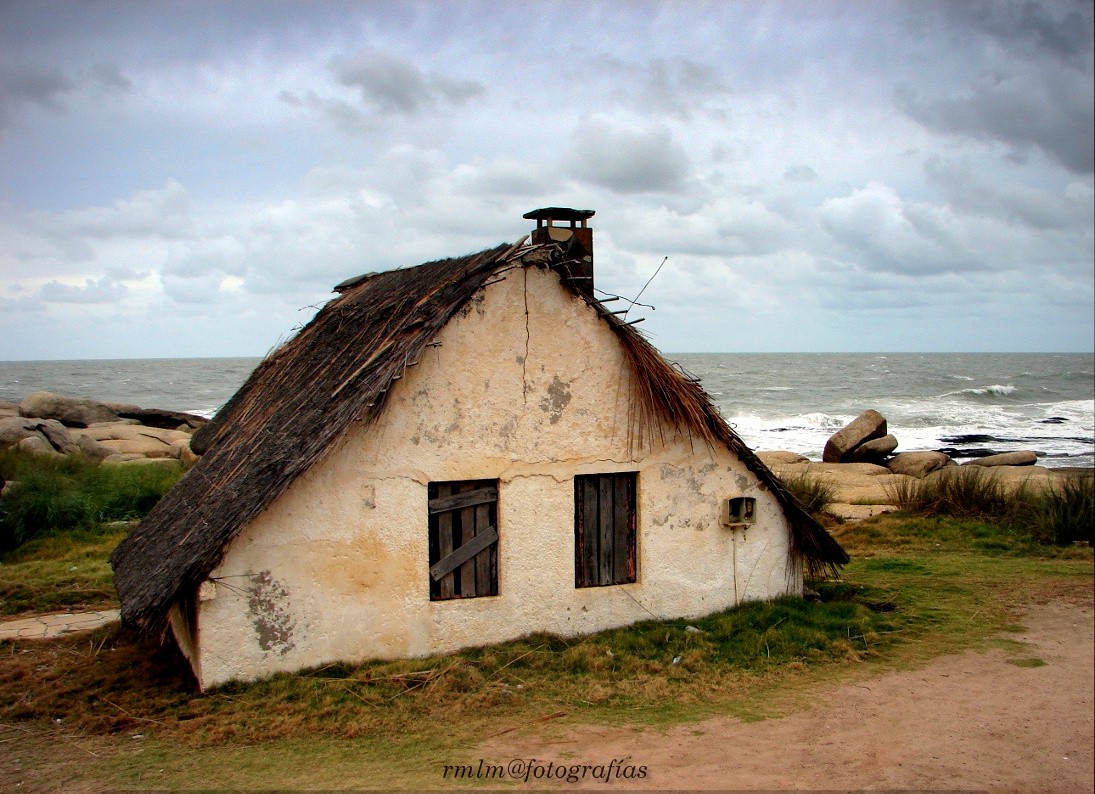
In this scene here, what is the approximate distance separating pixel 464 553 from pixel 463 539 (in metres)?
0.14

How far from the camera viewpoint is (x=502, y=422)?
29.4 ft

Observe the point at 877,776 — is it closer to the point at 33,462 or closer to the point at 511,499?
the point at 511,499

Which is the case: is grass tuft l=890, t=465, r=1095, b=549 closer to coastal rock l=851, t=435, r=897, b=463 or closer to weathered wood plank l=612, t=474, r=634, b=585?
weathered wood plank l=612, t=474, r=634, b=585

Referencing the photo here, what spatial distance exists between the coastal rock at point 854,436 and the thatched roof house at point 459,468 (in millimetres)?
21152

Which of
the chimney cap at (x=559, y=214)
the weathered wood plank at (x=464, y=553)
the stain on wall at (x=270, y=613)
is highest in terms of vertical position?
the chimney cap at (x=559, y=214)

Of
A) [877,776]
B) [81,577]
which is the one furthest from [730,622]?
[81,577]

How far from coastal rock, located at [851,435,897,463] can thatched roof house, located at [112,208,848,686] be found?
21.0 meters

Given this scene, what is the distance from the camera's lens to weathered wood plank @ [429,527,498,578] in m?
8.76

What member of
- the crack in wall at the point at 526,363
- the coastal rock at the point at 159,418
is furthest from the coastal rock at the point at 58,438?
the crack in wall at the point at 526,363

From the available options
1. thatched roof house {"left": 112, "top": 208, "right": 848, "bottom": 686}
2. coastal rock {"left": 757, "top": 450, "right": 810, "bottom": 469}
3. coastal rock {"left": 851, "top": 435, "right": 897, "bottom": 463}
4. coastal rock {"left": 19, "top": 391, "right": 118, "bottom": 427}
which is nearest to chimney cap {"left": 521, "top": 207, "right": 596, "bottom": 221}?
thatched roof house {"left": 112, "top": 208, "right": 848, "bottom": 686}

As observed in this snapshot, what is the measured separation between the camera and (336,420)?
26.8 ft

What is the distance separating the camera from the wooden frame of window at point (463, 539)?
28.8 feet

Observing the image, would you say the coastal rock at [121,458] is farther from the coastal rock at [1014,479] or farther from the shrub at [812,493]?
the coastal rock at [1014,479]

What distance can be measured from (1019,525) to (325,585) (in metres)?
9.48
